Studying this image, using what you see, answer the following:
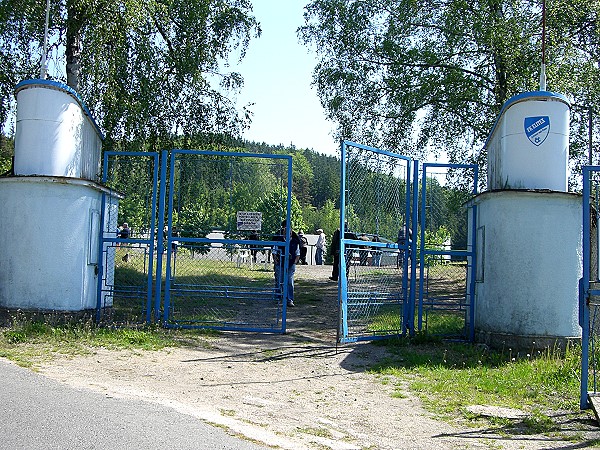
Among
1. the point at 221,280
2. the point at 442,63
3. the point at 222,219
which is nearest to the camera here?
the point at 222,219

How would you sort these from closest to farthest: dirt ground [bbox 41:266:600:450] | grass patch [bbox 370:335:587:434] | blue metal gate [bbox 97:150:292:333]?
dirt ground [bbox 41:266:600:450] < grass patch [bbox 370:335:587:434] < blue metal gate [bbox 97:150:292:333]

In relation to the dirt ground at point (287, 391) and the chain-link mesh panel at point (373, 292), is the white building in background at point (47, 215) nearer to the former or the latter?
the dirt ground at point (287, 391)

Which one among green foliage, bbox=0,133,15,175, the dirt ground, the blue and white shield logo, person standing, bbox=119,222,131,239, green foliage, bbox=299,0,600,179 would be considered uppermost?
green foliage, bbox=299,0,600,179

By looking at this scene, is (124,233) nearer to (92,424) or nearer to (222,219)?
(222,219)

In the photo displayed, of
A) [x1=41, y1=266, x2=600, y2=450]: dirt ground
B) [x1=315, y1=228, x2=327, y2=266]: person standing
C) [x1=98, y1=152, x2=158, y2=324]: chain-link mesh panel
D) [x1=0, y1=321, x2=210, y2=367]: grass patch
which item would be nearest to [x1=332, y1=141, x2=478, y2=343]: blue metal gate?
[x1=41, y1=266, x2=600, y2=450]: dirt ground

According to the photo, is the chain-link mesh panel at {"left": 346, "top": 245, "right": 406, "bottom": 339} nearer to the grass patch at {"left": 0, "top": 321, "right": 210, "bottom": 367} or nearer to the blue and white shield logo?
the grass patch at {"left": 0, "top": 321, "right": 210, "bottom": 367}

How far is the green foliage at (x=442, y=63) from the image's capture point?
56.4 ft

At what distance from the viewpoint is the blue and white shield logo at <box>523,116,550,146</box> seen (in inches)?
413

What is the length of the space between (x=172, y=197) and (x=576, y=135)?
39.9 ft

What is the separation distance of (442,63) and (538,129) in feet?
29.7

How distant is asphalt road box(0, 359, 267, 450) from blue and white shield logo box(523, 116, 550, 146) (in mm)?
7268

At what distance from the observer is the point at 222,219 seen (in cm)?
1193

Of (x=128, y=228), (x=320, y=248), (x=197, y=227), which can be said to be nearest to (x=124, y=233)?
(x=128, y=228)

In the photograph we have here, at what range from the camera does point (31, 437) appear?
5.09 m
